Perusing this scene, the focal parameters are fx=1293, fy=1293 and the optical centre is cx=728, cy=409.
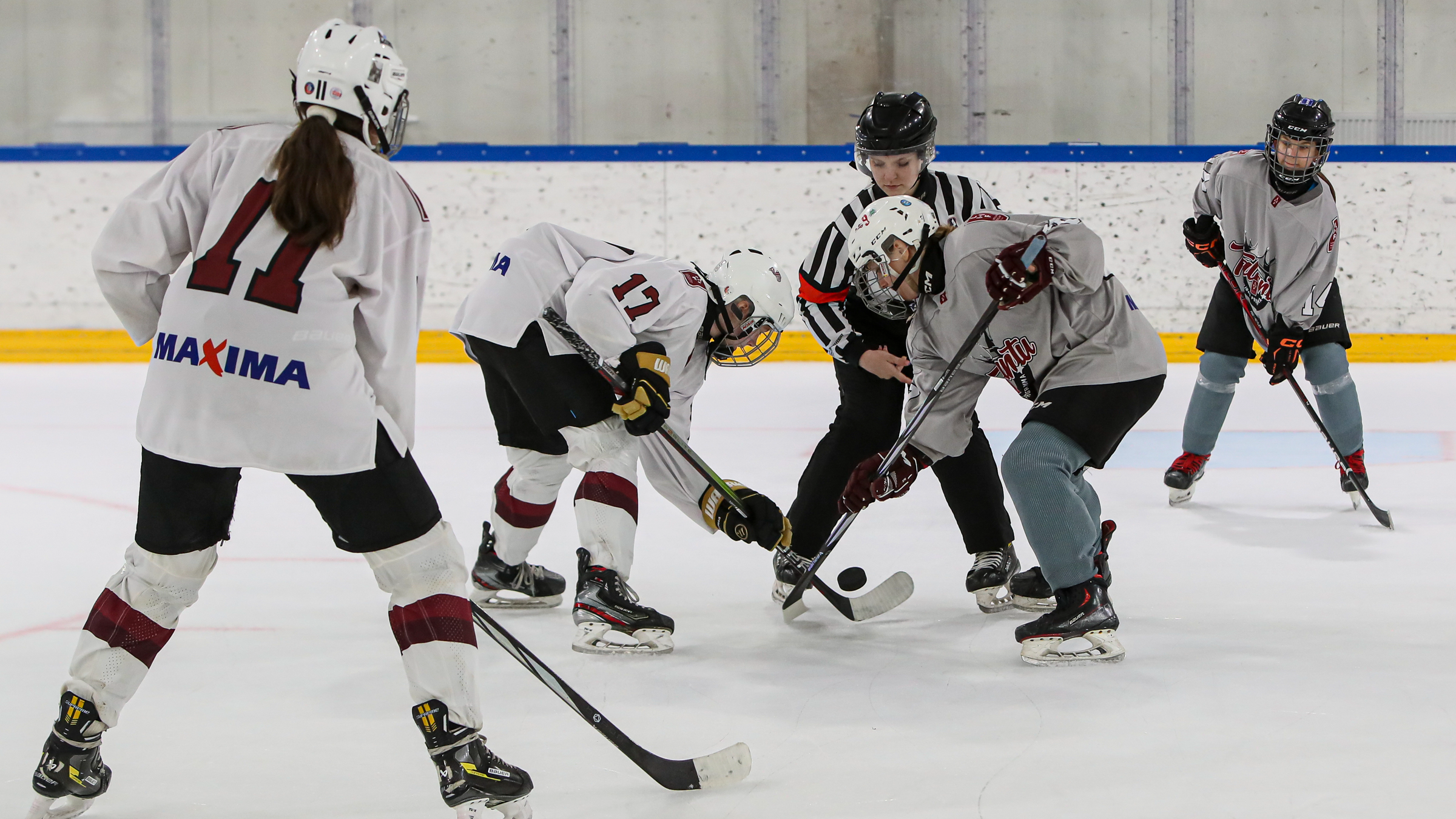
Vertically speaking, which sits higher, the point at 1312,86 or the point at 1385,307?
the point at 1312,86

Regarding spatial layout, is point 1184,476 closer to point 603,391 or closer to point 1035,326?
point 1035,326

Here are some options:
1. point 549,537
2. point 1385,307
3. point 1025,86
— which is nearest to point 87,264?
point 549,537

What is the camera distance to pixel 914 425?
2.38 m

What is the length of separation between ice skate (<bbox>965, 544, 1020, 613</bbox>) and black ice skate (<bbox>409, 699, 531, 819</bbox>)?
130 cm

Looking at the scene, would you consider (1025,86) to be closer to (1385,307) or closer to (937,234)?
(1385,307)

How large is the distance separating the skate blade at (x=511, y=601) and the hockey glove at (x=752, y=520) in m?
0.44

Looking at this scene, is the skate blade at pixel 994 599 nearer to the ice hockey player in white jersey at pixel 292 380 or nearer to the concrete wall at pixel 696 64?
the ice hockey player in white jersey at pixel 292 380

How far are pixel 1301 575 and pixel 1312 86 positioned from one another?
17.8ft

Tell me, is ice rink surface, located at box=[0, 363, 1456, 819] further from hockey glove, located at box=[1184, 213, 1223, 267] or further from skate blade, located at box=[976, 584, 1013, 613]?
hockey glove, located at box=[1184, 213, 1223, 267]

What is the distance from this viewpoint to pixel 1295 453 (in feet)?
13.8

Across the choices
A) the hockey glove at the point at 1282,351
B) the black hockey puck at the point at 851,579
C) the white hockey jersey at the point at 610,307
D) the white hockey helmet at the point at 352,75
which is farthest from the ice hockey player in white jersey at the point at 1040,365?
the hockey glove at the point at 1282,351

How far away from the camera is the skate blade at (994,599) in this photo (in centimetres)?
254

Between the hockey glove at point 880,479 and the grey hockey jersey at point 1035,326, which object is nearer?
the grey hockey jersey at point 1035,326

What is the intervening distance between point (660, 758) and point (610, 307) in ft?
2.98
